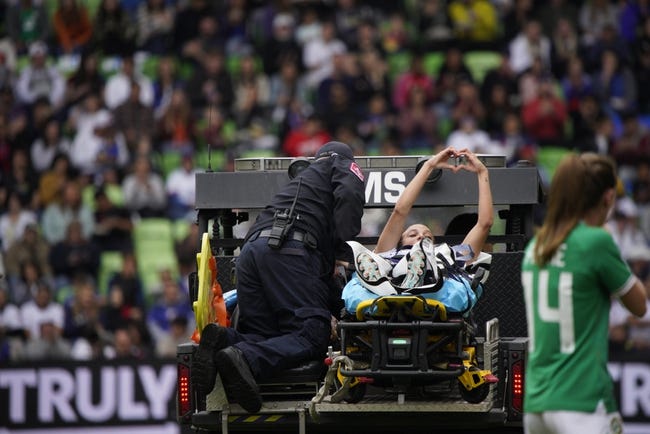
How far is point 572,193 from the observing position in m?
5.32

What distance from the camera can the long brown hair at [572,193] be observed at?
17.4 ft

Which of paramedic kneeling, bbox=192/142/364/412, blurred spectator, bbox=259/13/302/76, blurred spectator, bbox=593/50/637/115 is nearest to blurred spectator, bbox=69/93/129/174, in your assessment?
blurred spectator, bbox=259/13/302/76

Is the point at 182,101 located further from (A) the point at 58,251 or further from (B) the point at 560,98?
(B) the point at 560,98

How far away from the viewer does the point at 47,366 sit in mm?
13547

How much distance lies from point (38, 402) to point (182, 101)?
524 cm

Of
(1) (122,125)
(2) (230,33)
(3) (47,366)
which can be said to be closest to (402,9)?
(2) (230,33)

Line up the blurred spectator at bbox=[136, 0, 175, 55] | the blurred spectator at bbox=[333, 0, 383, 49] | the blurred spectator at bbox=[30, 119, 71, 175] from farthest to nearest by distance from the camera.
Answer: the blurred spectator at bbox=[136, 0, 175, 55] < the blurred spectator at bbox=[333, 0, 383, 49] < the blurred spectator at bbox=[30, 119, 71, 175]

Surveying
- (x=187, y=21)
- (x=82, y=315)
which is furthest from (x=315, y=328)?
(x=187, y=21)

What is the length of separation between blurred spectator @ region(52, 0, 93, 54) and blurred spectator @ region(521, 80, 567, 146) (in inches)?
249

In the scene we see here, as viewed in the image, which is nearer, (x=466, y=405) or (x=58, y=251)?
(x=466, y=405)

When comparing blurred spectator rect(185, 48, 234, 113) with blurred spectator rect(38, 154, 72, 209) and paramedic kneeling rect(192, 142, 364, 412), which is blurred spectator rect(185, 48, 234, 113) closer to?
blurred spectator rect(38, 154, 72, 209)

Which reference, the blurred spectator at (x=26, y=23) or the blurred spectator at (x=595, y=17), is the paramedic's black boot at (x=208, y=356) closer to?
the blurred spectator at (x=595, y=17)

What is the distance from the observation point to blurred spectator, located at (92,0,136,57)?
1920 centimetres

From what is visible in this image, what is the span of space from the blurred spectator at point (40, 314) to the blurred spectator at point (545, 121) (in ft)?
19.1
